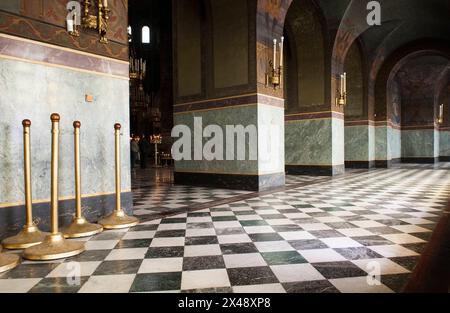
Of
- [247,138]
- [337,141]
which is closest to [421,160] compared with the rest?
[337,141]

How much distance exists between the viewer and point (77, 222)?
14.6 feet

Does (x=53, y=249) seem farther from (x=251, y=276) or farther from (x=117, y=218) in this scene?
(x=251, y=276)

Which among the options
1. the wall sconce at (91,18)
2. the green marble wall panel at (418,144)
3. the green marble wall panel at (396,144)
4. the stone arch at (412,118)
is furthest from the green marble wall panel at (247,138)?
the green marble wall panel at (418,144)

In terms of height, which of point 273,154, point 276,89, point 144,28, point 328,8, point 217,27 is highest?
point 144,28

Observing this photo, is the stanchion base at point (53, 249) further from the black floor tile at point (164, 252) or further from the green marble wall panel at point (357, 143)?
the green marble wall panel at point (357, 143)

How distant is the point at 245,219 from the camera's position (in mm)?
5250

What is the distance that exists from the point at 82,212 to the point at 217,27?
684 cm

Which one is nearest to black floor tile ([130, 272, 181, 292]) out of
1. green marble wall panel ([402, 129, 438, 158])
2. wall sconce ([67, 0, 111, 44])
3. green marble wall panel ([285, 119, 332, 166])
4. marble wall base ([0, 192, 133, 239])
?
marble wall base ([0, 192, 133, 239])

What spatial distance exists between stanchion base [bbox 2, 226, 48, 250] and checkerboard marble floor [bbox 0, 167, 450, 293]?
62cm

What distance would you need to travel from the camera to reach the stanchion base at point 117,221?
15.6 ft

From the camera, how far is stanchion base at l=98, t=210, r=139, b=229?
475 cm

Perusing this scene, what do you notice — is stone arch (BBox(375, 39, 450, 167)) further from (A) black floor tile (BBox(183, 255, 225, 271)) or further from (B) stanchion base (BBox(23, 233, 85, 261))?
(B) stanchion base (BBox(23, 233, 85, 261))

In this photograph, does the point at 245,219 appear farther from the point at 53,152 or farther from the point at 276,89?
A: the point at 276,89

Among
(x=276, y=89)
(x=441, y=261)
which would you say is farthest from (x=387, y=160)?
(x=441, y=261)
